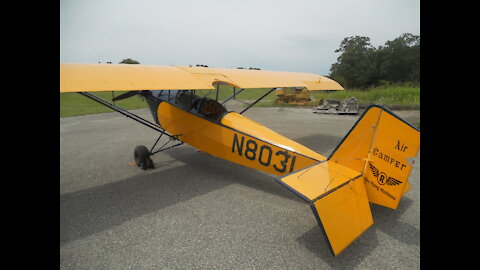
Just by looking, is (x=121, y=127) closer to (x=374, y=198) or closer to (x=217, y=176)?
(x=217, y=176)

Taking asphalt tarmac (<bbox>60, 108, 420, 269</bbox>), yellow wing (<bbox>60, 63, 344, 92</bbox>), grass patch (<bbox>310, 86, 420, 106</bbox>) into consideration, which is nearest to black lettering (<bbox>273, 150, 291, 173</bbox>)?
asphalt tarmac (<bbox>60, 108, 420, 269</bbox>)

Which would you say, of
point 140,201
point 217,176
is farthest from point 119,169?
point 217,176

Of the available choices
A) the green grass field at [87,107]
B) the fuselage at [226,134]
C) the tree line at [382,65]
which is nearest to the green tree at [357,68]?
the tree line at [382,65]

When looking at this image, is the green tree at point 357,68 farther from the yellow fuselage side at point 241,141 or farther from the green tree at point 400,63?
the yellow fuselage side at point 241,141

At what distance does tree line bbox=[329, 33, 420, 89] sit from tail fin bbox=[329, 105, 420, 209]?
3528cm

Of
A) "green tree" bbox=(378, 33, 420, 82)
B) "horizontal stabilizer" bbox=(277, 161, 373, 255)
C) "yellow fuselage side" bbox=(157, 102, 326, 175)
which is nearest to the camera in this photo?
"horizontal stabilizer" bbox=(277, 161, 373, 255)

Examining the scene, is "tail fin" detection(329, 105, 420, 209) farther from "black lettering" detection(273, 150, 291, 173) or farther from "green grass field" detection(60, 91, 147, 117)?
"green grass field" detection(60, 91, 147, 117)

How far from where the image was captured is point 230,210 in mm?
4086

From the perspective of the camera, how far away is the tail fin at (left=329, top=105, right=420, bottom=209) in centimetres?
277

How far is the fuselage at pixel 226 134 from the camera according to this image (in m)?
4.28

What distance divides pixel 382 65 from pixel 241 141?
3820cm

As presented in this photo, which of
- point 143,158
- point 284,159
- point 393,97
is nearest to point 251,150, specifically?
point 284,159

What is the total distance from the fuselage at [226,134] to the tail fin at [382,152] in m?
0.77
